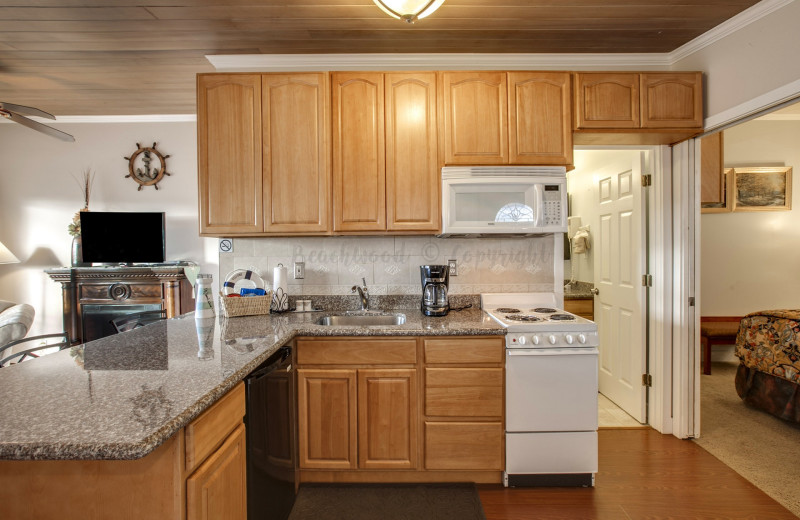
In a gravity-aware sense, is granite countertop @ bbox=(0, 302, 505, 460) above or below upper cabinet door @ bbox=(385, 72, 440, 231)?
below

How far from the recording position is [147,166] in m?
4.23

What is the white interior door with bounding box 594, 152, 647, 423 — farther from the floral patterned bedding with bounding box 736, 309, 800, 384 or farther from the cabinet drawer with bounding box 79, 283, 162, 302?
the cabinet drawer with bounding box 79, 283, 162, 302

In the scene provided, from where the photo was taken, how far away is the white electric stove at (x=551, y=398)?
6.88ft

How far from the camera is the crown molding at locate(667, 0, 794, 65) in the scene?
2082 millimetres

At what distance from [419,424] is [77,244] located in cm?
389

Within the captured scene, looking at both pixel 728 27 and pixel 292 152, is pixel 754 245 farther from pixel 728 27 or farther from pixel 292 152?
pixel 292 152

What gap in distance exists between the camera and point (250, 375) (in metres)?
1.44

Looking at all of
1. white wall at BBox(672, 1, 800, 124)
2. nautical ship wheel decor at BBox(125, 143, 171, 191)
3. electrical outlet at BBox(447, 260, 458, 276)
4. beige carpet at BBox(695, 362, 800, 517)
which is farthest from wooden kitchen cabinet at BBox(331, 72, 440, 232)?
A: nautical ship wheel decor at BBox(125, 143, 171, 191)

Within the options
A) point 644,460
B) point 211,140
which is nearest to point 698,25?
point 644,460

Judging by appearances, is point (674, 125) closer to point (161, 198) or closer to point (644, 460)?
point (644, 460)

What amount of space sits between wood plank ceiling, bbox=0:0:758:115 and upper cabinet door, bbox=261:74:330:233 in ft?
1.00

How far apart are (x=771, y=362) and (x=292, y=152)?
3646 mm

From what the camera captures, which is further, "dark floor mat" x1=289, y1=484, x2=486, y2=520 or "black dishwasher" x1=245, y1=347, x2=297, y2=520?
"dark floor mat" x1=289, y1=484, x2=486, y2=520

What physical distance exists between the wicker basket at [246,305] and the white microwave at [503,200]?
120 centimetres
